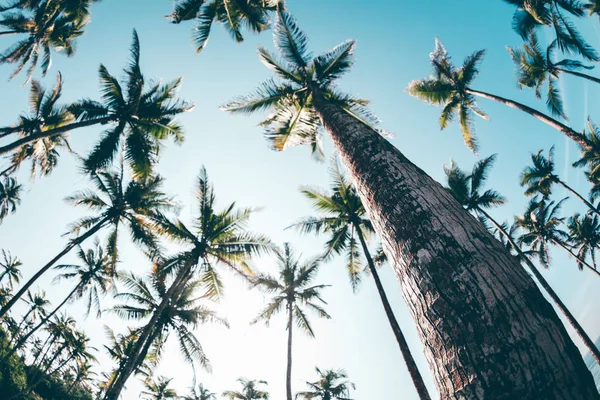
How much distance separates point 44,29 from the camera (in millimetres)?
10828

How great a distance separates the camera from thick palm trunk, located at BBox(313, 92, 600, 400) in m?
0.83

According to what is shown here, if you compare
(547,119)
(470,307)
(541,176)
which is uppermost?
(541,176)

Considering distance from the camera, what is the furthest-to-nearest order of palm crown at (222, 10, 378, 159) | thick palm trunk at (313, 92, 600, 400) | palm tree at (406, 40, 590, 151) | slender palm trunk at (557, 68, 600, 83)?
palm tree at (406, 40, 590, 151)
slender palm trunk at (557, 68, 600, 83)
palm crown at (222, 10, 378, 159)
thick palm trunk at (313, 92, 600, 400)

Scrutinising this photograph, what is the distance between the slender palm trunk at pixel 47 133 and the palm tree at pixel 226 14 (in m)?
4.68

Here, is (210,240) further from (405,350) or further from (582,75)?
(582,75)

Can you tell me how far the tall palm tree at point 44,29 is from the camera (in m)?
→ 10.9

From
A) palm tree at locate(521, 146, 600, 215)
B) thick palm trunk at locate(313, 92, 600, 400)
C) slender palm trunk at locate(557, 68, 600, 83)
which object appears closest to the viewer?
thick palm trunk at locate(313, 92, 600, 400)

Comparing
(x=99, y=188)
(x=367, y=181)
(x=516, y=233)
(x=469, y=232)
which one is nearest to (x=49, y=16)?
(x=99, y=188)

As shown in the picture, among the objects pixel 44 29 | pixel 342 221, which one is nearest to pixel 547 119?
pixel 342 221

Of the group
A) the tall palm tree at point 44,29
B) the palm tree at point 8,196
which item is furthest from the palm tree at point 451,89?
the palm tree at point 8,196


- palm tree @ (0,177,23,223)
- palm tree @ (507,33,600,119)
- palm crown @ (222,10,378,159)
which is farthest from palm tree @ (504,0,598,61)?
palm tree @ (0,177,23,223)

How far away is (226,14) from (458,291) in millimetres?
9176

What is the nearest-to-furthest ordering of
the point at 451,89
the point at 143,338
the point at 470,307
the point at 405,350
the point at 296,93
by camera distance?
the point at 470,307 → the point at 296,93 → the point at 405,350 → the point at 143,338 → the point at 451,89

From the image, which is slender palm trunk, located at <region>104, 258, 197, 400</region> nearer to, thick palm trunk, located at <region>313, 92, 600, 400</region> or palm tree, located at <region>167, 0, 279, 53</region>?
palm tree, located at <region>167, 0, 279, 53</region>
